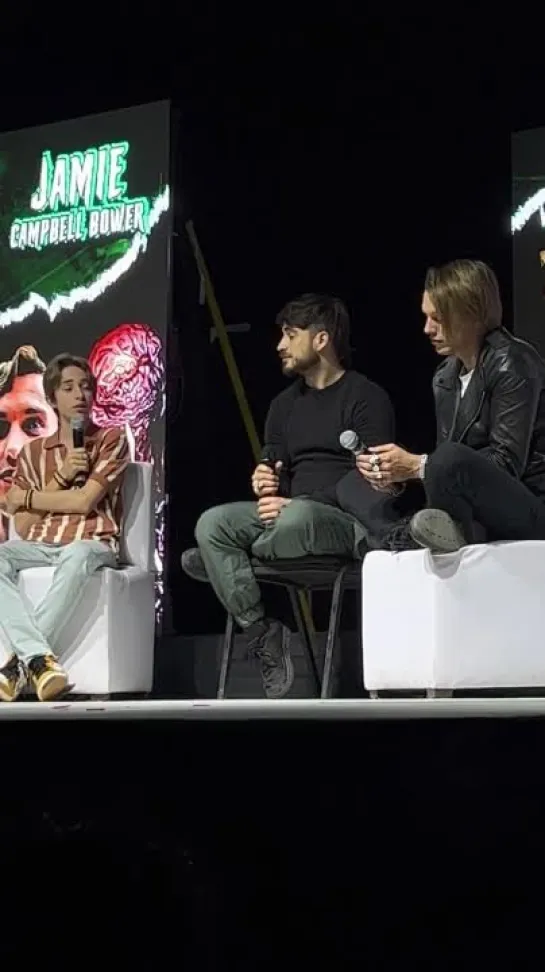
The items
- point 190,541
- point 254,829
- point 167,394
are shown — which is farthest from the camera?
point 190,541

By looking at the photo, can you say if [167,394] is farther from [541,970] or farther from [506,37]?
[541,970]

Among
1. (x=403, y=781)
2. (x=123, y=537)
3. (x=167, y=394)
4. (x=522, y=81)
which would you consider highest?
(x=522, y=81)

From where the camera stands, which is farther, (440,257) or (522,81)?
(440,257)

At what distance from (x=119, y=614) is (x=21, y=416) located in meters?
1.31

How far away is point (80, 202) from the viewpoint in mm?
4492

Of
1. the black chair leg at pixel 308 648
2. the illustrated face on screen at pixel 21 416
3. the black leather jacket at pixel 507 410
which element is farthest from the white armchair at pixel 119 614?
the illustrated face on screen at pixel 21 416

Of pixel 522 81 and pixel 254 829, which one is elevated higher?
pixel 522 81

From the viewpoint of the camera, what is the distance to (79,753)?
44.4 inches

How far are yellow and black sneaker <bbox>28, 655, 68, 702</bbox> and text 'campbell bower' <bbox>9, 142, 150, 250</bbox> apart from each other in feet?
6.11

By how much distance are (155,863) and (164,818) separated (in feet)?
0.12

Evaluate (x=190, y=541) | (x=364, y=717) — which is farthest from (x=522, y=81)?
(x=364, y=717)

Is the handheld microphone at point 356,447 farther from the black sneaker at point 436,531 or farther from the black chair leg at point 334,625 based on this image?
the black chair leg at point 334,625

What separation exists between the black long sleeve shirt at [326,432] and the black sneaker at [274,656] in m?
0.33

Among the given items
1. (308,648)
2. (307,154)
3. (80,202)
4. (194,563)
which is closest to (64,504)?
(194,563)
